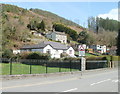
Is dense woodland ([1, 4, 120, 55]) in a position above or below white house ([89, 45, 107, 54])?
above

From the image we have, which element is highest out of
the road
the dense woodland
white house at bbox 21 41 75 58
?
the dense woodland

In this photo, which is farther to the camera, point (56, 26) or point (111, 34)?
point (56, 26)

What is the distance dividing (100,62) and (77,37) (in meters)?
93.5

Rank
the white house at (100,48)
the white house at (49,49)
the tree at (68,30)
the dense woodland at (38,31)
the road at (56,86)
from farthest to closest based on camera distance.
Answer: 1. the tree at (68,30)
2. the white house at (100,48)
3. the dense woodland at (38,31)
4. the white house at (49,49)
5. the road at (56,86)

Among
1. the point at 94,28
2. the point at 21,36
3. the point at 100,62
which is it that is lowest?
the point at 100,62

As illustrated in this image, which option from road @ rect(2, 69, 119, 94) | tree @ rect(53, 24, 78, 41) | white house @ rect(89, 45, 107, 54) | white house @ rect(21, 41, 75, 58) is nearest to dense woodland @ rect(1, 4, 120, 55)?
tree @ rect(53, 24, 78, 41)

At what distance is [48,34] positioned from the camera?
11569 centimetres

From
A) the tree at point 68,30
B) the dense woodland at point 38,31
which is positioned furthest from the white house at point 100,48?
the tree at point 68,30

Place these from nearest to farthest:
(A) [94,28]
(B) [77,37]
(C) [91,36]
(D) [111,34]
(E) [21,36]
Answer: (E) [21,36] → (D) [111,34] → (C) [91,36] → (B) [77,37] → (A) [94,28]

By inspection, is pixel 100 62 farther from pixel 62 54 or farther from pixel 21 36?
pixel 21 36

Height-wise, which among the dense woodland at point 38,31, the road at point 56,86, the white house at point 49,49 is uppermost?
the dense woodland at point 38,31

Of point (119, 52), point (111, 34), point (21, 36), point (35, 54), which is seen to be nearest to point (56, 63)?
point (35, 54)

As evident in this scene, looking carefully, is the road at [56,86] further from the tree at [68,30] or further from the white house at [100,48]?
the tree at [68,30]

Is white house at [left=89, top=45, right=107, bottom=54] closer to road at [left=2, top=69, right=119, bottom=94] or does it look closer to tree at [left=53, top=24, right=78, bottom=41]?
tree at [left=53, top=24, right=78, bottom=41]
